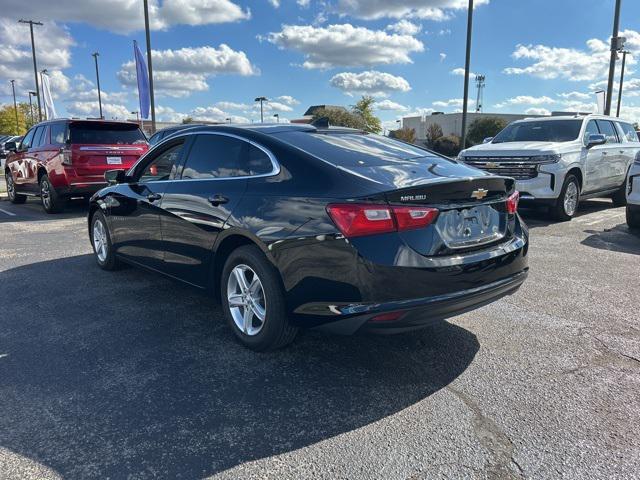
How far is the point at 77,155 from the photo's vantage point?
9.95m

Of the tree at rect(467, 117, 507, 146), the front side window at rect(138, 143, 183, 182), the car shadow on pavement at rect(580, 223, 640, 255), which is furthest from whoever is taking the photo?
the tree at rect(467, 117, 507, 146)

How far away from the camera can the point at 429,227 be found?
303 centimetres

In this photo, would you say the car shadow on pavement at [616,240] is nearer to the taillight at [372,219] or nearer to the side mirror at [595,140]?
the side mirror at [595,140]

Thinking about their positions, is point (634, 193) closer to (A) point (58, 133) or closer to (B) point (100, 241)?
(B) point (100, 241)

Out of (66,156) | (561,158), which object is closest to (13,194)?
(66,156)

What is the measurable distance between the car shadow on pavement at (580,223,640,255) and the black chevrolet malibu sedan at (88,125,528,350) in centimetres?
397

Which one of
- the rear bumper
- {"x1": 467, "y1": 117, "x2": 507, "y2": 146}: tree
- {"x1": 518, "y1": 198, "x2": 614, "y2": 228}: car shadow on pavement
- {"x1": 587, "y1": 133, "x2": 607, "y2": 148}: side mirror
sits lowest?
{"x1": 518, "y1": 198, "x2": 614, "y2": 228}: car shadow on pavement

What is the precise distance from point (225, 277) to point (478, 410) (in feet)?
6.39

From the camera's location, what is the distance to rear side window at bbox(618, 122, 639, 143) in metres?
11.1

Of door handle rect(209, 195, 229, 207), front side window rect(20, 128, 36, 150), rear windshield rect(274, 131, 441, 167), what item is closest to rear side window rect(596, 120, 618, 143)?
rear windshield rect(274, 131, 441, 167)

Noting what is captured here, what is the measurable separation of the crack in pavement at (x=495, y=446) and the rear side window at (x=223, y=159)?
6.62 feet

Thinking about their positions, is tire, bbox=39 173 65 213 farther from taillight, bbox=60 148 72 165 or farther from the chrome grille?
the chrome grille

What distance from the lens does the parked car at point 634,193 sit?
296 inches

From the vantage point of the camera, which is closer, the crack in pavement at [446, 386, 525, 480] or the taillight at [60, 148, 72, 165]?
the crack in pavement at [446, 386, 525, 480]
